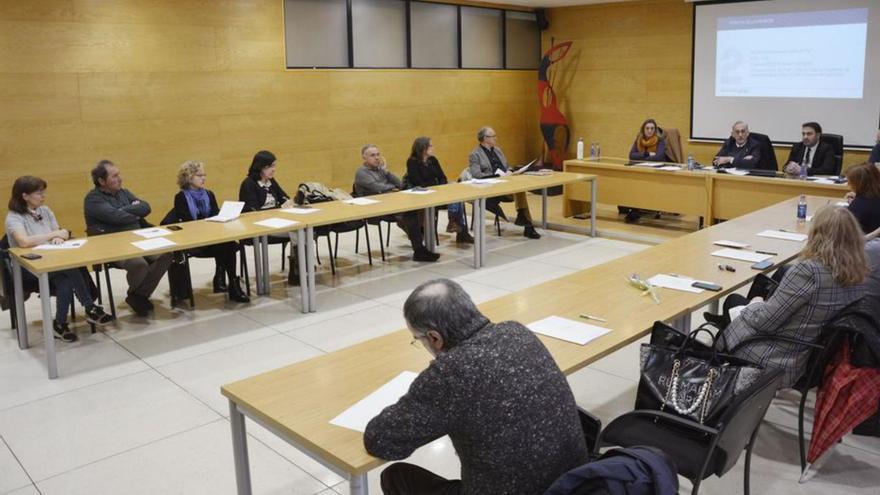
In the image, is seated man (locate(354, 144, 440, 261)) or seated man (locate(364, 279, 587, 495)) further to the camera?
seated man (locate(354, 144, 440, 261))

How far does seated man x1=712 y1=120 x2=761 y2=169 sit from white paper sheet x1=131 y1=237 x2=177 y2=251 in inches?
226

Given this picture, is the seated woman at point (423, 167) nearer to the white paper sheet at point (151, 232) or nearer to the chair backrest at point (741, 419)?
the white paper sheet at point (151, 232)

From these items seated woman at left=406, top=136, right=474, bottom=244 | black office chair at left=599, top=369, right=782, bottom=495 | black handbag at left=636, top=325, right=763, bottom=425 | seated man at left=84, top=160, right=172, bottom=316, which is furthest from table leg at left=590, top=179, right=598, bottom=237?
black office chair at left=599, top=369, right=782, bottom=495

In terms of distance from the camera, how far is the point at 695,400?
2705 mm

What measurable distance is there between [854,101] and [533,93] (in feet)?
15.3

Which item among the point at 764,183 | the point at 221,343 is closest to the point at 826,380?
the point at 221,343

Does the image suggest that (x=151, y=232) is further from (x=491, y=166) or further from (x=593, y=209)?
(x=593, y=209)

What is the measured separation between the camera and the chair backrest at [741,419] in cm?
240

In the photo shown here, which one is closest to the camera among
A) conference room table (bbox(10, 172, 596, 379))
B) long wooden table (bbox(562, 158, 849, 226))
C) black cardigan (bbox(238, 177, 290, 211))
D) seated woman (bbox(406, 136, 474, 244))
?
conference room table (bbox(10, 172, 596, 379))

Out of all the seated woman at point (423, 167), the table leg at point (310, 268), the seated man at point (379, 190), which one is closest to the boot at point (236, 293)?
the table leg at point (310, 268)

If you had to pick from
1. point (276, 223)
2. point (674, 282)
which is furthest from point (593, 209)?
point (674, 282)

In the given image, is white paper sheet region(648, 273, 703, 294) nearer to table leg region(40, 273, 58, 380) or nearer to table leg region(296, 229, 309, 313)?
table leg region(296, 229, 309, 313)

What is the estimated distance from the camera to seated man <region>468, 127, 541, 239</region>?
7988mm

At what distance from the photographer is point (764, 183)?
7.23 metres
